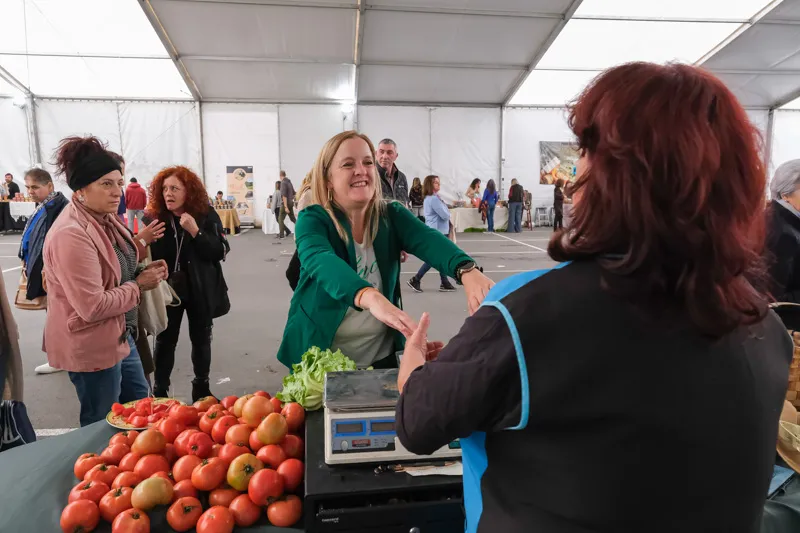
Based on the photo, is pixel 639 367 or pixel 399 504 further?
pixel 399 504

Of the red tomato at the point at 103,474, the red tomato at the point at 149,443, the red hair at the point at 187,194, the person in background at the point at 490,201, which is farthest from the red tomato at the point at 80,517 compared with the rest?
the person in background at the point at 490,201

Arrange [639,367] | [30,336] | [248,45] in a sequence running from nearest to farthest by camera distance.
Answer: [639,367] < [30,336] < [248,45]

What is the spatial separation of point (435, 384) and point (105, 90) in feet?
56.7

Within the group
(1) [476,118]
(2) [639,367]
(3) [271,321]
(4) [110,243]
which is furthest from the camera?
(1) [476,118]

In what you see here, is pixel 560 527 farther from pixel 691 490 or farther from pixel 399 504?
pixel 399 504

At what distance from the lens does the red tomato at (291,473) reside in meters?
1.32

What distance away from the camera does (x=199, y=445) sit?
1439mm

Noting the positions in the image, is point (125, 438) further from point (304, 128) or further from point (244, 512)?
point (304, 128)

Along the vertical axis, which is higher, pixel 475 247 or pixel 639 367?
pixel 639 367

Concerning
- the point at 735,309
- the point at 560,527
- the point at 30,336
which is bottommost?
the point at 30,336

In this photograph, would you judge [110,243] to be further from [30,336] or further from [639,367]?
[30,336]

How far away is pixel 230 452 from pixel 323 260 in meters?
0.71

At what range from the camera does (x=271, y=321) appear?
18.6ft

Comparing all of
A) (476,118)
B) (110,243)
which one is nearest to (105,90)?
(476,118)
